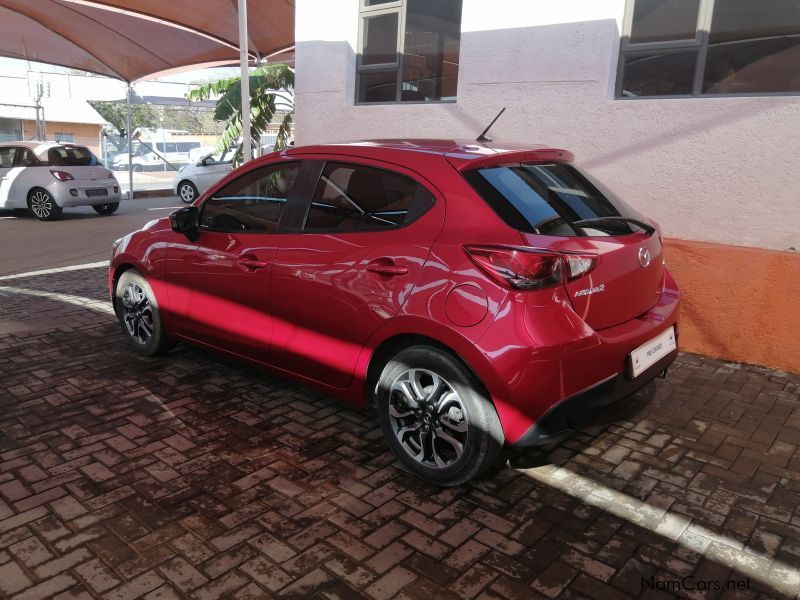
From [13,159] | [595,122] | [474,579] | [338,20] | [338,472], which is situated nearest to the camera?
[474,579]

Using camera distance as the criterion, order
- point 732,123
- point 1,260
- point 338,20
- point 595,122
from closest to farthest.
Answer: point 732,123
point 595,122
point 338,20
point 1,260

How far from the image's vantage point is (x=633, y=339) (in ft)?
10.6

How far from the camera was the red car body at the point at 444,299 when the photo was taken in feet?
9.61

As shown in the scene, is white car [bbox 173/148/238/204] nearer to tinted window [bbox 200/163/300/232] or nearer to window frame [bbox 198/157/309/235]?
tinted window [bbox 200/163/300/232]

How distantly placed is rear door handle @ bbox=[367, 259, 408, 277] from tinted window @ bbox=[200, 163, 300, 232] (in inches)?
34.1

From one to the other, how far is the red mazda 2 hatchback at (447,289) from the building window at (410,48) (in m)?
3.58

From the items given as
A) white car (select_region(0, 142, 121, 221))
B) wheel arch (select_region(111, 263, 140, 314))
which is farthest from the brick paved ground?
white car (select_region(0, 142, 121, 221))

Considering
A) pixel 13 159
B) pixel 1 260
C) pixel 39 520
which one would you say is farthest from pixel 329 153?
pixel 13 159

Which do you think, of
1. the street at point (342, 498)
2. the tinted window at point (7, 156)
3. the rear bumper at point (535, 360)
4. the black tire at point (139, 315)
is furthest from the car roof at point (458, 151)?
the tinted window at point (7, 156)

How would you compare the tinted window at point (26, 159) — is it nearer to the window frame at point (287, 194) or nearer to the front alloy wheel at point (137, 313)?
the front alloy wheel at point (137, 313)

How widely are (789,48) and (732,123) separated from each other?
77 cm

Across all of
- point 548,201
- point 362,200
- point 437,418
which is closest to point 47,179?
point 362,200

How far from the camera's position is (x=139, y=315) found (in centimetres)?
505

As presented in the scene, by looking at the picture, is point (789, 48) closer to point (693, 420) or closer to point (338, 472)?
point (693, 420)
